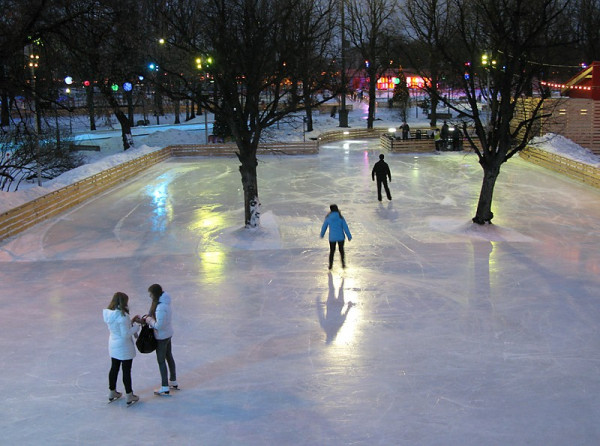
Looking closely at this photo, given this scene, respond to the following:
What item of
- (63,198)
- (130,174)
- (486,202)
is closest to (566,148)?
(486,202)

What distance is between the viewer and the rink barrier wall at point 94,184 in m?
15.8

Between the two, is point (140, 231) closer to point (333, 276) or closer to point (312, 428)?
point (333, 276)

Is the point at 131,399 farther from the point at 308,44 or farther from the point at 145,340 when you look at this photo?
the point at 308,44

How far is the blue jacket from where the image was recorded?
12.2 meters

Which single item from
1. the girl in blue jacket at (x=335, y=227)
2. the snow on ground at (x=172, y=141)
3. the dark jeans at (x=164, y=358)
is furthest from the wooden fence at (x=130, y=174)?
the dark jeans at (x=164, y=358)

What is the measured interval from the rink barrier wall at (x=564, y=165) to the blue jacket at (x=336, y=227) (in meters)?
12.7

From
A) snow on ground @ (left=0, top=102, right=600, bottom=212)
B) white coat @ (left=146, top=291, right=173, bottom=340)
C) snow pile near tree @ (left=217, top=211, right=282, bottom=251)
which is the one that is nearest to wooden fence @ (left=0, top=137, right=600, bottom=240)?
snow on ground @ (left=0, top=102, right=600, bottom=212)

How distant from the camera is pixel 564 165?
947 inches

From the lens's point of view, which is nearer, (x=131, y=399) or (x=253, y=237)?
(x=131, y=399)

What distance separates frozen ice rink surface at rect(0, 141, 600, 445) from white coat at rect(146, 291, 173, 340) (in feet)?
2.73

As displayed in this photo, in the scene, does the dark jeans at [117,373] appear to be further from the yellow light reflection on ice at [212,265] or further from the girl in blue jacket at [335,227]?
the girl in blue jacket at [335,227]

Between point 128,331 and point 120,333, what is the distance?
8 cm

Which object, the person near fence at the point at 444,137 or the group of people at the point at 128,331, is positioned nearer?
the group of people at the point at 128,331

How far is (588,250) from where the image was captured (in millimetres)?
13773
